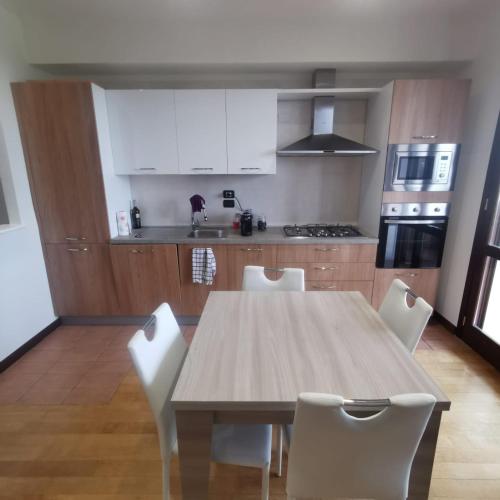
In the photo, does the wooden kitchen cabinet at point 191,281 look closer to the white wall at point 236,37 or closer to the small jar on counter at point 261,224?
the small jar on counter at point 261,224

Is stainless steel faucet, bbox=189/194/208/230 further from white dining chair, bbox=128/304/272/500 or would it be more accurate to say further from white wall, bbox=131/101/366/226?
white dining chair, bbox=128/304/272/500

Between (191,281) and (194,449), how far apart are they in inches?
74.5

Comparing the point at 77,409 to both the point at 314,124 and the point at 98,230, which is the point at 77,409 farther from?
the point at 314,124

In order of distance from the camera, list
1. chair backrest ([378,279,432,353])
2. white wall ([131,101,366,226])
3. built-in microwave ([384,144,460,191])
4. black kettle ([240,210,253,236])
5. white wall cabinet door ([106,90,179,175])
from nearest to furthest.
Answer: chair backrest ([378,279,432,353])
built-in microwave ([384,144,460,191])
white wall cabinet door ([106,90,179,175])
black kettle ([240,210,253,236])
white wall ([131,101,366,226])

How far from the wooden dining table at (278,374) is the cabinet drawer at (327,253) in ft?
4.15

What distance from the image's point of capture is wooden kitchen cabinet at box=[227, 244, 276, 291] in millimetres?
2762

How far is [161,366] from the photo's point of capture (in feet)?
4.08

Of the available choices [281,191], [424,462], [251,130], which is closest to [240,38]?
[251,130]

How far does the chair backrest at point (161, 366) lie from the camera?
1.10m

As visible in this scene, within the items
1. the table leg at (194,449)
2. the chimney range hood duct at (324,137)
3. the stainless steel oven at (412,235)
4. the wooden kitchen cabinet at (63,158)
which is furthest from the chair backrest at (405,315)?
the wooden kitchen cabinet at (63,158)

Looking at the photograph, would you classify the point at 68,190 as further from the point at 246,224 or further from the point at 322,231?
the point at 322,231

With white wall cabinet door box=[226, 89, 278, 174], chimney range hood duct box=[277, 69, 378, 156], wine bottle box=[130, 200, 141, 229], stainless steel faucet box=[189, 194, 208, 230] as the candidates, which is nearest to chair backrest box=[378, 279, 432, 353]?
chimney range hood duct box=[277, 69, 378, 156]

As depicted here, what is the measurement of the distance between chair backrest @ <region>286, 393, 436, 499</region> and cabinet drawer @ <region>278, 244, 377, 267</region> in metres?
1.91

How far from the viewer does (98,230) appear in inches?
107
